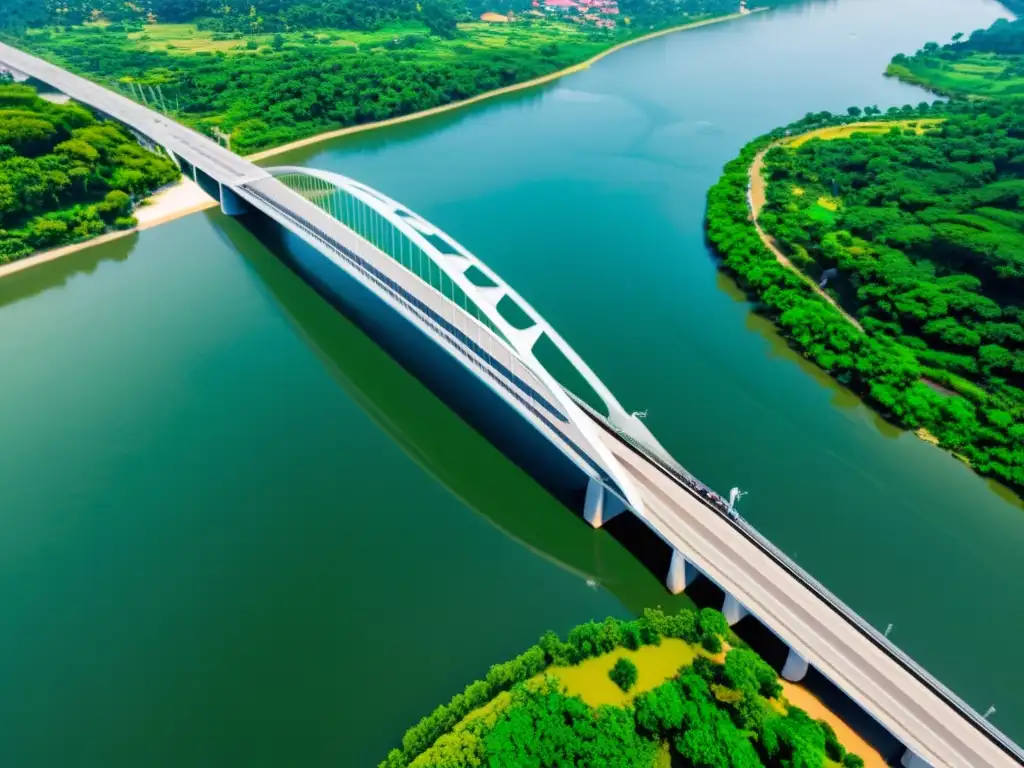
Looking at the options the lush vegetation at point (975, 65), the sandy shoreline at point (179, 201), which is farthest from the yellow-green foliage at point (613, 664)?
the lush vegetation at point (975, 65)

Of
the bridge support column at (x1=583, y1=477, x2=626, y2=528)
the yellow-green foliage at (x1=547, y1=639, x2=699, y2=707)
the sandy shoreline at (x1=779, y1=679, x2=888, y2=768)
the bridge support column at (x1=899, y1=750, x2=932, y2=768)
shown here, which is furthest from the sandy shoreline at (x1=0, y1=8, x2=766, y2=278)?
the bridge support column at (x1=899, y1=750, x2=932, y2=768)

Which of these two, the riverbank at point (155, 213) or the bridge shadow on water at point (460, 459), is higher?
the riverbank at point (155, 213)

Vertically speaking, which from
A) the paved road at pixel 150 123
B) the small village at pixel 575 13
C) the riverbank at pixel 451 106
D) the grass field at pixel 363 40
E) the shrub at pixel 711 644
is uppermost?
the small village at pixel 575 13

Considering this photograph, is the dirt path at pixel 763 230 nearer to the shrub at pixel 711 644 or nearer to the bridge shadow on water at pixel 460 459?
the bridge shadow on water at pixel 460 459

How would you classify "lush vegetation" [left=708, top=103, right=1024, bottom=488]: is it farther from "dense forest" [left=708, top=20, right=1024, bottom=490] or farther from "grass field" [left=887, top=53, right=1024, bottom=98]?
"grass field" [left=887, top=53, right=1024, bottom=98]

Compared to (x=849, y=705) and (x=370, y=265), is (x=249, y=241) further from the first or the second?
(x=849, y=705)

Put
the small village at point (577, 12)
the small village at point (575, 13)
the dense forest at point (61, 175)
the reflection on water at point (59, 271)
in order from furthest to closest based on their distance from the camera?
the small village at point (575, 13) < the small village at point (577, 12) < the dense forest at point (61, 175) < the reflection on water at point (59, 271)

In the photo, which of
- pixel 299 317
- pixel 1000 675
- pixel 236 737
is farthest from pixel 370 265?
pixel 1000 675

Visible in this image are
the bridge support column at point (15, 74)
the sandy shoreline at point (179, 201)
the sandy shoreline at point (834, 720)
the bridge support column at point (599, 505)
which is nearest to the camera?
the sandy shoreline at point (834, 720)
